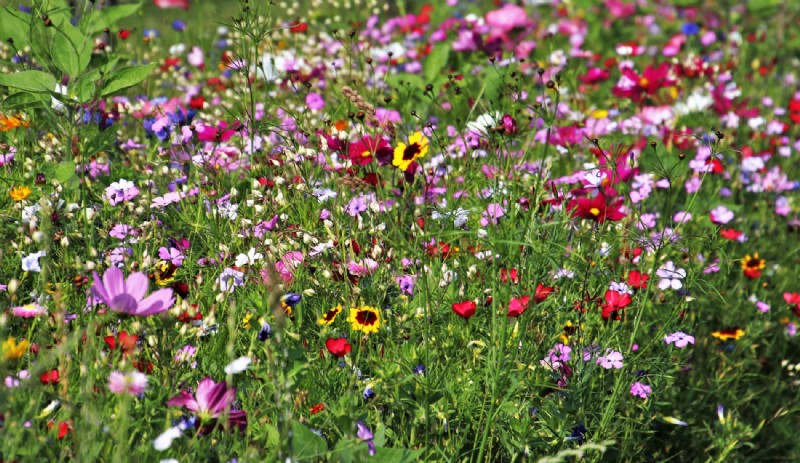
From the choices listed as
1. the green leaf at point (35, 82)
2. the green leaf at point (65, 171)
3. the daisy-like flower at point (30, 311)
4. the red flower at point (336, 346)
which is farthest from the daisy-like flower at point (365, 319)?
the green leaf at point (35, 82)

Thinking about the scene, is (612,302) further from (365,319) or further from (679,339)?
(365,319)

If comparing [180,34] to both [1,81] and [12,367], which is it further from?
[12,367]

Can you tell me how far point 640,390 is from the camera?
2.12 metres

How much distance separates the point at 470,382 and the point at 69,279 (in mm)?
1098

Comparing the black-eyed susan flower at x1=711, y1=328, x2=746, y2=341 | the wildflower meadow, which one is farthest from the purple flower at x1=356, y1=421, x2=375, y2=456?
the black-eyed susan flower at x1=711, y1=328, x2=746, y2=341

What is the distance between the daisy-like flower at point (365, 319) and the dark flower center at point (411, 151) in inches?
19.5

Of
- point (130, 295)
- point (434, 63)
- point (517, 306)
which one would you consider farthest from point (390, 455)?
point (434, 63)

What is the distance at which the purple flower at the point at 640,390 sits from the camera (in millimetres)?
2107

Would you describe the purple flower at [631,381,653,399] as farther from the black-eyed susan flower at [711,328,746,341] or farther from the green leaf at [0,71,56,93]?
the green leaf at [0,71,56,93]

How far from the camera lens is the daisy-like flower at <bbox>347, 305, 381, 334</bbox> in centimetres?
191

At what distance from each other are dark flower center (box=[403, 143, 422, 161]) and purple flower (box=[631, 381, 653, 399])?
0.84 metres

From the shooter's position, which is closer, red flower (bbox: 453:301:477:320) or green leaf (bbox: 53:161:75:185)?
red flower (bbox: 453:301:477:320)

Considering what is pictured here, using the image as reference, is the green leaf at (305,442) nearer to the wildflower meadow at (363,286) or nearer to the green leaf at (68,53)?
the wildflower meadow at (363,286)

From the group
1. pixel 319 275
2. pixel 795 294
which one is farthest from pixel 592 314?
pixel 795 294
